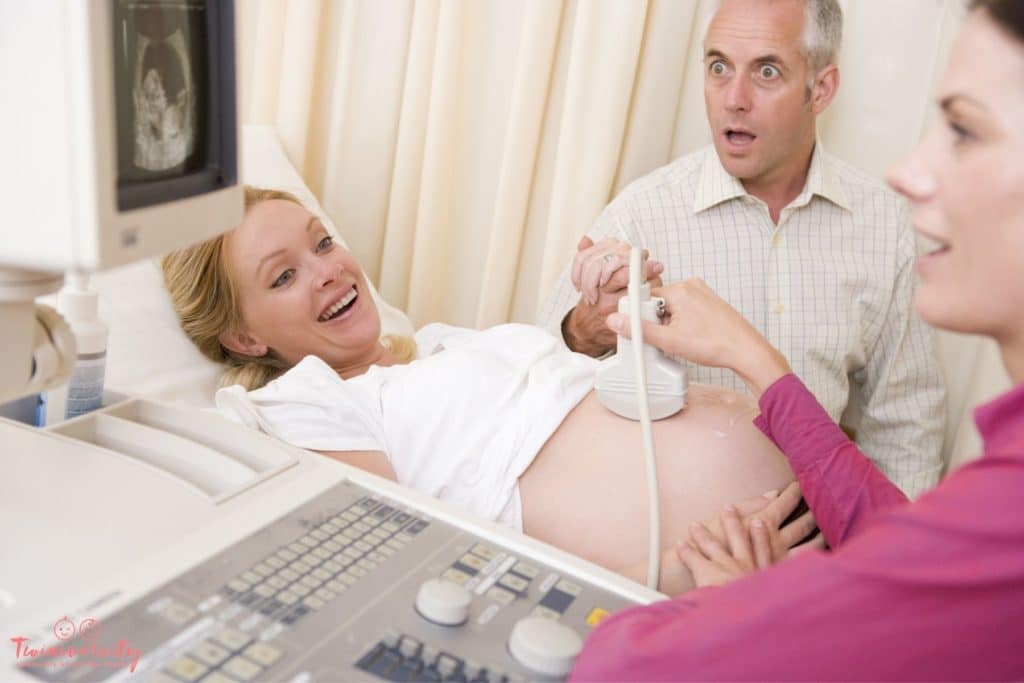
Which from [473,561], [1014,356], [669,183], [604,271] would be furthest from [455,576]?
[669,183]

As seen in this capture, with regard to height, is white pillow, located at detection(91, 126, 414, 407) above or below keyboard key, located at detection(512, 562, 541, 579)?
below

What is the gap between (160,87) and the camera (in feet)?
2.45

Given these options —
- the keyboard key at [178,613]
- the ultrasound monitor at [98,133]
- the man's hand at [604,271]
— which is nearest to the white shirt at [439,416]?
the man's hand at [604,271]

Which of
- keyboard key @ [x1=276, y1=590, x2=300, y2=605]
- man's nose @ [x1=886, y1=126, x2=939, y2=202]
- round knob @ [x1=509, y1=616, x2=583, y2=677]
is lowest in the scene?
keyboard key @ [x1=276, y1=590, x2=300, y2=605]

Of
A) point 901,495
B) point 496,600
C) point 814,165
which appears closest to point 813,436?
point 901,495

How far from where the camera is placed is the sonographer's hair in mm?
668

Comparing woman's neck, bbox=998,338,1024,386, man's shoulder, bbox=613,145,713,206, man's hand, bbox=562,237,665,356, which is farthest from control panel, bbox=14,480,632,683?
man's shoulder, bbox=613,145,713,206

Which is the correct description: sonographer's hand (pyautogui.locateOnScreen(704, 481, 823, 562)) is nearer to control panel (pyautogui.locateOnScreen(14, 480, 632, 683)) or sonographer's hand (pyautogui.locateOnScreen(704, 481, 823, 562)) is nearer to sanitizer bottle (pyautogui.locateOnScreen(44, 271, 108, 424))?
control panel (pyautogui.locateOnScreen(14, 480, 632, 683))

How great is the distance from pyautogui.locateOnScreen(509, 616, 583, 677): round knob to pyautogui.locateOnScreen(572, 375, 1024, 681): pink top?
0.08 m

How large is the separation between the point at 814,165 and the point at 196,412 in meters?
1.44

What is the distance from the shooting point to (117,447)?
110 centimetres

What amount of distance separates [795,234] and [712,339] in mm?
808

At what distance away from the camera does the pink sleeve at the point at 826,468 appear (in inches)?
45.6

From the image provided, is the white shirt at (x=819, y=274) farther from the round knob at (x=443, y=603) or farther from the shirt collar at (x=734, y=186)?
the round knob at (x=443, y=603)
